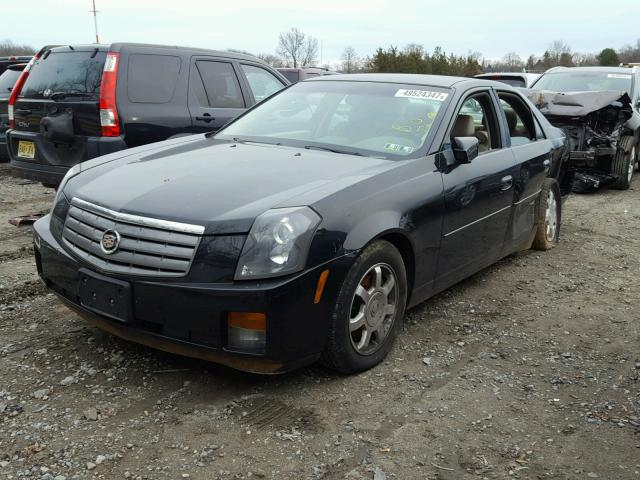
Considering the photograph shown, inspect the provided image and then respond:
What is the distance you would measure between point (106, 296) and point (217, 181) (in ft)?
2.65

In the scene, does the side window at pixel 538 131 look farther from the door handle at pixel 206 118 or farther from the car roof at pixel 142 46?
the car roof at pixel 142 46

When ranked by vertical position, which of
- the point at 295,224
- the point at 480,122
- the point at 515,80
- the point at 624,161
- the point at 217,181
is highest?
the point at 515,80

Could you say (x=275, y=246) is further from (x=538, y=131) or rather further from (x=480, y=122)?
(x=538, y=131)

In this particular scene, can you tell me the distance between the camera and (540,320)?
173 inches

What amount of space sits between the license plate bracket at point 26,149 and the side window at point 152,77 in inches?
43.2

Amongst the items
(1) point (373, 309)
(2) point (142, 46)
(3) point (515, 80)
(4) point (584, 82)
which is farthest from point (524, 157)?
(3) point (515, 80)

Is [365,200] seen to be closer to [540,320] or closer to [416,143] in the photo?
[416,143]

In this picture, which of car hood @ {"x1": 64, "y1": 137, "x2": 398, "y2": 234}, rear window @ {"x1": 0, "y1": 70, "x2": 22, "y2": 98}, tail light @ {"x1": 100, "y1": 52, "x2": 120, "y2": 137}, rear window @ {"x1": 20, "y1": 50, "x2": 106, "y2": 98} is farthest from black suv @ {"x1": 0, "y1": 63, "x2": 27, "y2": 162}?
car hood @ {"x1": 64, "y1": 137, "x2": 398, "y2": 234}

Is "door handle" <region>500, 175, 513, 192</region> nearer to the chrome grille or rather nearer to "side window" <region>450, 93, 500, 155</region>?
"side window" <region>450, 93, 500, 155</region>

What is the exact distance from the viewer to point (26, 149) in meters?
6.24

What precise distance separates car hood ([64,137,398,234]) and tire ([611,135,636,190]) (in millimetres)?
6798

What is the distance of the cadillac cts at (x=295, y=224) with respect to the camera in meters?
2.91

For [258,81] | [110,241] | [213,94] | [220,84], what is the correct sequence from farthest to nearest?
[258,81] → [220,84] → [213,94] → [110,241]

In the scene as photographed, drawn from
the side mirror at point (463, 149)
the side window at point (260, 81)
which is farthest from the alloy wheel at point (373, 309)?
the side window at point (260, 81)
